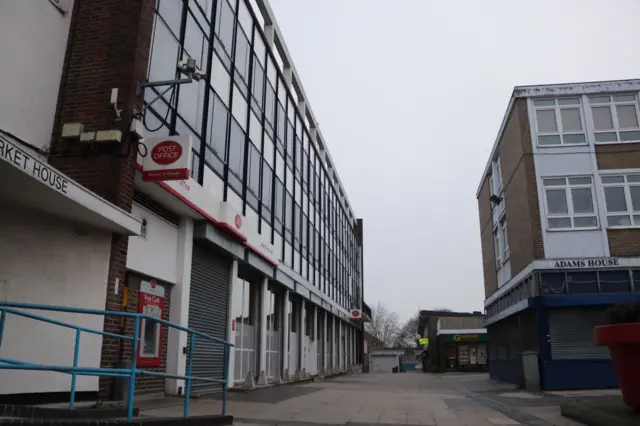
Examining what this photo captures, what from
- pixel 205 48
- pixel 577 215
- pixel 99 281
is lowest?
pixel 99 281

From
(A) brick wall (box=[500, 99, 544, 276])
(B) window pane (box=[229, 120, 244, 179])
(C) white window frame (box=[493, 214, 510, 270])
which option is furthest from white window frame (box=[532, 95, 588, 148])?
(B) window pane (box=[229, 120, 244, 179])

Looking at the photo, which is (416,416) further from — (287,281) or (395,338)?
(395,338)

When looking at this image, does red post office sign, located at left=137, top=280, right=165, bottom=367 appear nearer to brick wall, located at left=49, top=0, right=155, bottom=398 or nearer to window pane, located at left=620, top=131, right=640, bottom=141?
brick wall, located at left=49, top=0, right=155, bottom=398

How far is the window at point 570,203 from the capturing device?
1916 centimetres

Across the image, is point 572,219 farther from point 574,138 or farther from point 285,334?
point 285,334

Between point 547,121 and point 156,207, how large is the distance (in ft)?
50.1

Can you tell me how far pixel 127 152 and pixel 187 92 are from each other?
3716mm

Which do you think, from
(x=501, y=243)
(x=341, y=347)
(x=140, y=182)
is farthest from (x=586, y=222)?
(x=341, y=347)

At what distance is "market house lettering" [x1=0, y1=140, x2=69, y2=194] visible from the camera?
20.4ft

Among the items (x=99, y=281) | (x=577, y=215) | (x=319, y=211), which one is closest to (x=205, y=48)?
(x=99, y=281)

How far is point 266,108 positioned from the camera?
20109 millimetres

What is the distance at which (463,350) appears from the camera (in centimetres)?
4628

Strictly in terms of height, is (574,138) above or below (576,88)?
below

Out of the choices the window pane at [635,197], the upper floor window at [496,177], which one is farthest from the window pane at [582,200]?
the upper floor window at [496,177]
